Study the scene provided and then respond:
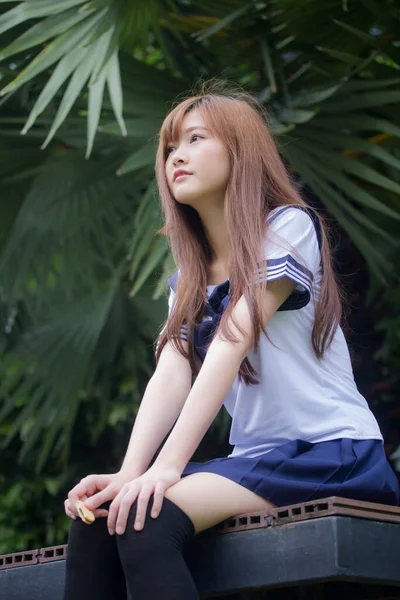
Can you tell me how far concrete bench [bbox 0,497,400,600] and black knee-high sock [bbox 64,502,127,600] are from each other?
3.9 inches

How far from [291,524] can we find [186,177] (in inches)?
21.0

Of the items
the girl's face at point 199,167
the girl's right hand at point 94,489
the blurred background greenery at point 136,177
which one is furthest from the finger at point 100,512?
the blurred background greenery at point 136,177

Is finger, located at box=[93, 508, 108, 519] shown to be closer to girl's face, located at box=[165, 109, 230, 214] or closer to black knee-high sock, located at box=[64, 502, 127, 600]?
black knee-high sock, located at box=[64, 502, 127, 600]

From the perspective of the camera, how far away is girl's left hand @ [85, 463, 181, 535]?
3.61 feet

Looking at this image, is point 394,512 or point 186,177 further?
point 186,177

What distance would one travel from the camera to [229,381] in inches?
48.0

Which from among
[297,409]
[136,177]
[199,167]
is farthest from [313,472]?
[136,177]

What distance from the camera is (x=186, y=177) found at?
139cm

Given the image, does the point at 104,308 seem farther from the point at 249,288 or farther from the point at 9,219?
the point at 249,288

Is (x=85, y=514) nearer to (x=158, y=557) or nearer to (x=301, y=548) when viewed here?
(x=158, y=557)

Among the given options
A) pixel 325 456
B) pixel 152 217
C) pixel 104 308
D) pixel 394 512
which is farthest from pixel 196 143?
pixel 104 308

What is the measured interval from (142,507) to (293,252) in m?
0.40

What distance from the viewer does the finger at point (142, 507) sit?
3.59ft

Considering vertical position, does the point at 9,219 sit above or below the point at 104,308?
above
